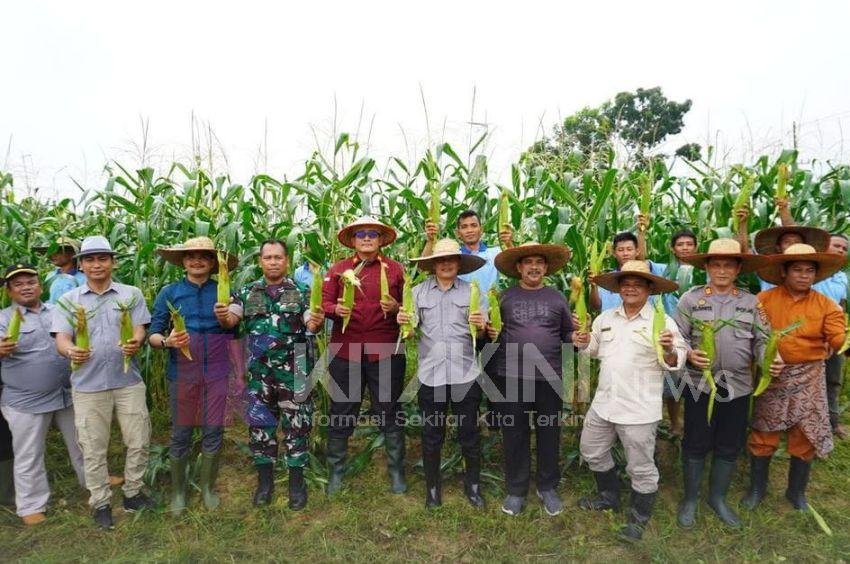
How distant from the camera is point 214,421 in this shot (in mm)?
3326

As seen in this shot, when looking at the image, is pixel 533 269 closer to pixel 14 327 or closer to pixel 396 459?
pixel 396 459

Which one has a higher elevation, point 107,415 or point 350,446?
point 107,415

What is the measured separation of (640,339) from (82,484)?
161 inches

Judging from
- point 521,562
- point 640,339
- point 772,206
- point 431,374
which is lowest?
point 521,562

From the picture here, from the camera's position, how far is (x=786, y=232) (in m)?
3.34

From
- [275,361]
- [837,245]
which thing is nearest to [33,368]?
[275,361]

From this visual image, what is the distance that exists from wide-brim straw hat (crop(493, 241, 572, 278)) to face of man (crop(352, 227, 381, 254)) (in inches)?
32.8

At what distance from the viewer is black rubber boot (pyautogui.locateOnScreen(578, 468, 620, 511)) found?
10.9ft

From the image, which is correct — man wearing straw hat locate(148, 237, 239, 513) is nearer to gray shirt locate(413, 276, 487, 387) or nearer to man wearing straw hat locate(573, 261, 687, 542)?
gray shirt locate(413, 276, 487, 387)

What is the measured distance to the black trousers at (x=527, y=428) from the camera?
10.4ft

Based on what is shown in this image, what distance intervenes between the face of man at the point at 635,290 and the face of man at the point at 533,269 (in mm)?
495

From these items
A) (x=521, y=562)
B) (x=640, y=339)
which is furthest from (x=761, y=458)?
(x=521, y=562)

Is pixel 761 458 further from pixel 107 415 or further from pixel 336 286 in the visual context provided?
pixel 107 415

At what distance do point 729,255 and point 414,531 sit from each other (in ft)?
8.71
